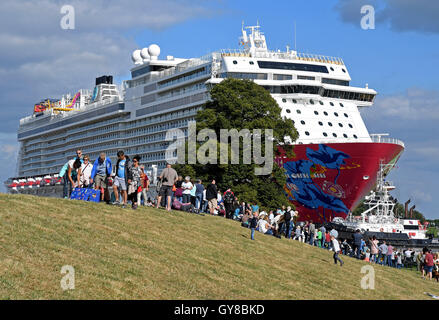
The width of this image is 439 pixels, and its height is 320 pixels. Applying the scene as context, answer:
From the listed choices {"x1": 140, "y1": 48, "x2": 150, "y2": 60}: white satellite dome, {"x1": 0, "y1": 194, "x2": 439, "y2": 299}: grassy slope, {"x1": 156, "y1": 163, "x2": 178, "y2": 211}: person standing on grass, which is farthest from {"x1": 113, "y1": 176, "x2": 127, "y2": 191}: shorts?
{"x1": 140, "y1": 48, "x2": 150, "y2": 60}: white satellite dome

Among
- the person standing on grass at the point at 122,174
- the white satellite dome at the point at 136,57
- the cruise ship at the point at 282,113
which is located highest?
the white satellite dome at the point at 136,57

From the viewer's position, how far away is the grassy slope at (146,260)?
44.1ft

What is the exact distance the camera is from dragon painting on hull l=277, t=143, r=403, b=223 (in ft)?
161

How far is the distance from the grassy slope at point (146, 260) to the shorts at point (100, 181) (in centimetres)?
93

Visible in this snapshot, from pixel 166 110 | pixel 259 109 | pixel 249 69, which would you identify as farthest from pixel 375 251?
pixel 166 110

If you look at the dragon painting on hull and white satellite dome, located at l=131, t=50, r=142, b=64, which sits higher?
white satellite dome, located at l=131, t=50, r=142, b=64

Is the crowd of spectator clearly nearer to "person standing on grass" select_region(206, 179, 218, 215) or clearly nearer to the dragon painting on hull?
"person standing on grass" select_region(206, 179, 218, 215)

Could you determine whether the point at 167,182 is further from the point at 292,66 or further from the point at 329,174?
the point at 292,66

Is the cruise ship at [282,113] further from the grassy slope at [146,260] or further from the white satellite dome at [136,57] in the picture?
the grassy slope at [146,260]

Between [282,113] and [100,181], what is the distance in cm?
3371

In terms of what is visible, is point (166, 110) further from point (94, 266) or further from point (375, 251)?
point (94, 266)

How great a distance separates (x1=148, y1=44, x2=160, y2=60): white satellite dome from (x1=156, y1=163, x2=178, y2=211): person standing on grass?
5302 centimetres

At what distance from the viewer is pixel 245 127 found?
43.0 m

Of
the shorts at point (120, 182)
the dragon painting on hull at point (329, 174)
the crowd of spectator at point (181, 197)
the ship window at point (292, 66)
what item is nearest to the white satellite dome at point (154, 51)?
the ship window at point (292, 66)
